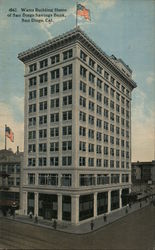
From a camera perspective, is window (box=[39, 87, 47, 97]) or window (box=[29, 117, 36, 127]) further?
window (box=[29, 117, 36, 127])

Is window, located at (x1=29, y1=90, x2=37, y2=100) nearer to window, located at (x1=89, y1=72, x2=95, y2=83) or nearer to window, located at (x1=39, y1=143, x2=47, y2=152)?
window, located at (x1=39, y1=143, x2=47, y2=152)

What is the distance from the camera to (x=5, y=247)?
24.9 meters

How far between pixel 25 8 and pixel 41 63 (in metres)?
22.1

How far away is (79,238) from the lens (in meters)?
29.8

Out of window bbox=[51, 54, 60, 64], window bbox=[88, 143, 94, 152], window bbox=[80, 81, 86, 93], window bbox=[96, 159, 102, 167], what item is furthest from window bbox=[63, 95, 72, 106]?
window bbox=[96, 159, 102, 167]

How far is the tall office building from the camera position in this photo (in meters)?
38.5

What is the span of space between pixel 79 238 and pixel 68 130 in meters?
16.0

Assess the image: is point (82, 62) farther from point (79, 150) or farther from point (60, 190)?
point (60, 190)

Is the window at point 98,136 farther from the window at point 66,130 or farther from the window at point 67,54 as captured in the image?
the window at point 67,54

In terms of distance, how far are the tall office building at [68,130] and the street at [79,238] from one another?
5.56 m

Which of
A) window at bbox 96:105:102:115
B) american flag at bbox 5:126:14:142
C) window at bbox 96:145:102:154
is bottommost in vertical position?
window at bbox 96:145:102:154

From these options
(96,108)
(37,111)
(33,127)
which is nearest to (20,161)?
(33,127)

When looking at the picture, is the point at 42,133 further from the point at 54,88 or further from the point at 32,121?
the point at 54,88

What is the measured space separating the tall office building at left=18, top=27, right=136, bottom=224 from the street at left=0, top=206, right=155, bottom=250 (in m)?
5.56
